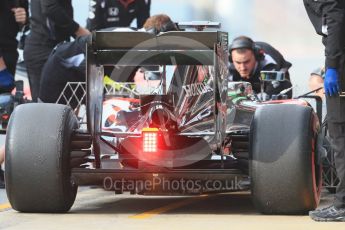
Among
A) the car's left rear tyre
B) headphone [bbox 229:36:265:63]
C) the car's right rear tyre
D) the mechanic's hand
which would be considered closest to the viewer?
the car's right rear tyre

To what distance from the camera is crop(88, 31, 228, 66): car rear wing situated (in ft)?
31.4

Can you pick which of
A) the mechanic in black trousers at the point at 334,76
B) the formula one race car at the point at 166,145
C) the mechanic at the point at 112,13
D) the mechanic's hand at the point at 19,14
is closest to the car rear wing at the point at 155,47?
the formula one race car at the point at 166,145

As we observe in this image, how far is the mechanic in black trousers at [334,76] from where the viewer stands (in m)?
8.95

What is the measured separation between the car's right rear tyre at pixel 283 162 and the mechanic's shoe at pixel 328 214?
190mm

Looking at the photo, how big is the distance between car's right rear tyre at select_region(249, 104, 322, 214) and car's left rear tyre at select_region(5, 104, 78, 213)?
1419mm

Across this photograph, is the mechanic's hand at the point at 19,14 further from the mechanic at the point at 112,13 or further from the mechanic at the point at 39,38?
the mechanic at the point at 112,13

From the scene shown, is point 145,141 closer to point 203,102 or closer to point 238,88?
point 203,102

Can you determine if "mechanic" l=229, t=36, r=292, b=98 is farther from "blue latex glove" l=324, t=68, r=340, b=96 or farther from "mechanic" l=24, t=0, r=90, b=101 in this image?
"blue latex glove" l=324, t=68, r=340, b=96

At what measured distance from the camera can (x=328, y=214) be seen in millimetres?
9016

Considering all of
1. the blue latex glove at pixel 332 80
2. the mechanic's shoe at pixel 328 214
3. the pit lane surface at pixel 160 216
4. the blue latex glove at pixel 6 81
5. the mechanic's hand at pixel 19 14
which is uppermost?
the mechanic's hand at pixel 19 14

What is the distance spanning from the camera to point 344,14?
8.97 meters

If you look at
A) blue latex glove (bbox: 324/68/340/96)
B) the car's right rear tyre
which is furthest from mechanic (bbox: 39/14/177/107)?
blue latex glove (bbox: 324/68/340/96)

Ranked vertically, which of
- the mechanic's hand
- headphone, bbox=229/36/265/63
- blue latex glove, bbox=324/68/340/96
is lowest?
blue latex glove, bbox=324/68/340/96

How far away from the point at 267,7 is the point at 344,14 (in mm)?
5667
